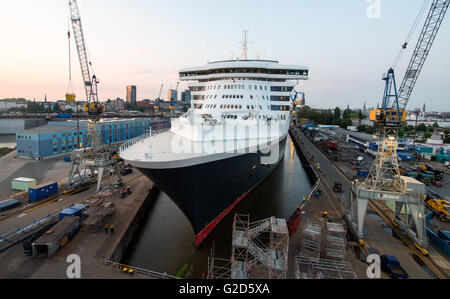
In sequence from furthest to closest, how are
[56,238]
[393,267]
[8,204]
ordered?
[8,204] < [56,238] < [393,267]

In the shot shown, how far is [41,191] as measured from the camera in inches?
663

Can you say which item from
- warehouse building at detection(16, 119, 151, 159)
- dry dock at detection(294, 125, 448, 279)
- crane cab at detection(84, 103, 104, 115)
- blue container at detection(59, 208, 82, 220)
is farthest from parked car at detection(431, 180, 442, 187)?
crane cab at detection(84, 103, 104, 115)

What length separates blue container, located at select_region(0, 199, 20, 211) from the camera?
583 inches

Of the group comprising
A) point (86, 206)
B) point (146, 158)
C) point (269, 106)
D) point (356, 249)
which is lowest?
point (356, 249)

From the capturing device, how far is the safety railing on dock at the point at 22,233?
11036 millimetres

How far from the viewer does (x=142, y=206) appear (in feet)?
56.6

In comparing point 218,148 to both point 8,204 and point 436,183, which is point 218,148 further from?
point 436,183

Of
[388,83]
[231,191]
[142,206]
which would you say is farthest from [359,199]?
[142,206]

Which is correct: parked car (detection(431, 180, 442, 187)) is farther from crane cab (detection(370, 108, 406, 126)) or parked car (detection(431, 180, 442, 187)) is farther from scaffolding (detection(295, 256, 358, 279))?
scaffolding (detection(295, 256, 358, 279))

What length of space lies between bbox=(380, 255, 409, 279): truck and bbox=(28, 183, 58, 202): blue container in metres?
22.0

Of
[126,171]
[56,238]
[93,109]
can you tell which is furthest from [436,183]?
[93,109]

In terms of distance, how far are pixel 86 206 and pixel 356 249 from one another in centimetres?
1641

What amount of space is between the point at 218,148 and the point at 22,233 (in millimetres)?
11249

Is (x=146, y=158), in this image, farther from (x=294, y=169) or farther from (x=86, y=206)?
(x=294, y=169)
